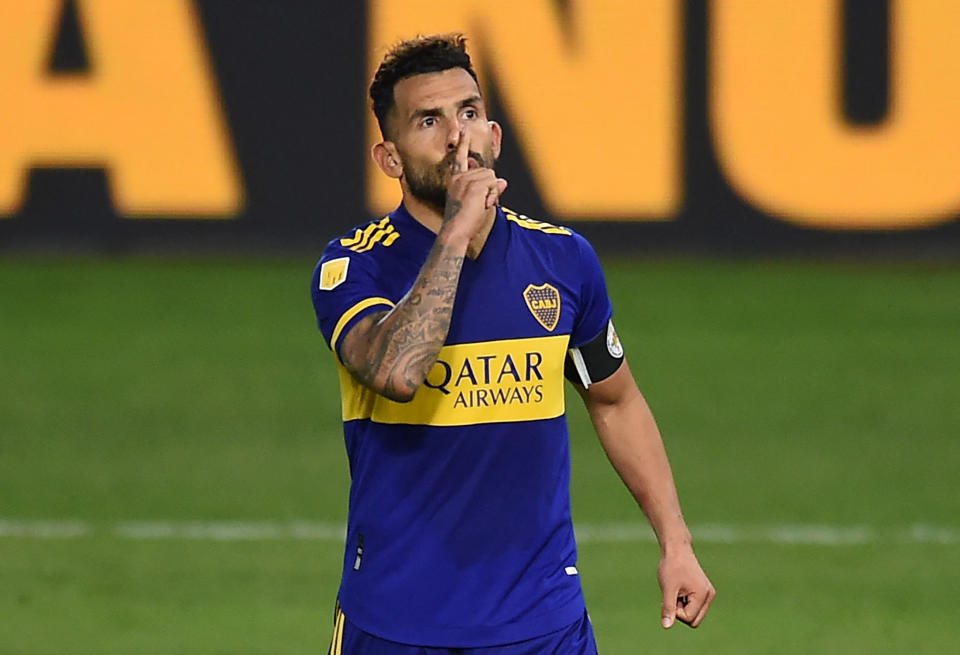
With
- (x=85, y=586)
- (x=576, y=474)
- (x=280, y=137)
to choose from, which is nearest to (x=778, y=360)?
(x=576, y=474)

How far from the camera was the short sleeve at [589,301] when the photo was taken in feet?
13.8

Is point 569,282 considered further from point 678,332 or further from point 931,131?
point 931,131

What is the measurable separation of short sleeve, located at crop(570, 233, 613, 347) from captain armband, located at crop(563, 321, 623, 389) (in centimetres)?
2

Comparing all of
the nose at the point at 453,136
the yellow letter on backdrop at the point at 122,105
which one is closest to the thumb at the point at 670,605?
the nose at the point at 453,136

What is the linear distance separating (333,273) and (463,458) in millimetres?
505

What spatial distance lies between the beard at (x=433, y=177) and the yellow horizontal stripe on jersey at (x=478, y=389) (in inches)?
13.2

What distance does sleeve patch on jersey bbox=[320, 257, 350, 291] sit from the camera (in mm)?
4020

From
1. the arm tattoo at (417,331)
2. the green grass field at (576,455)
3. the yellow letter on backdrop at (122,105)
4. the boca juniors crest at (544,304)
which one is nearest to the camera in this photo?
the arm tattoo at (417,331)

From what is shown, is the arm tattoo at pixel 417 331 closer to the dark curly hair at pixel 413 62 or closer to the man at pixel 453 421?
the man at pixel 453 421

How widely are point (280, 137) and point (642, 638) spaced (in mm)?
7437

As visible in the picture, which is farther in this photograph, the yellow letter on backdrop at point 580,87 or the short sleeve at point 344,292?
the yellow letter on backdrop at point 580,87

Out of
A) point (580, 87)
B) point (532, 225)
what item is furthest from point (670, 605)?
point (580, 87)

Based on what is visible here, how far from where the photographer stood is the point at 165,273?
14.0 m

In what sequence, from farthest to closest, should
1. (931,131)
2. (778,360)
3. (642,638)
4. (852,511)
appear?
(931,131) → (778,360) → (852,511) → (642,638)
